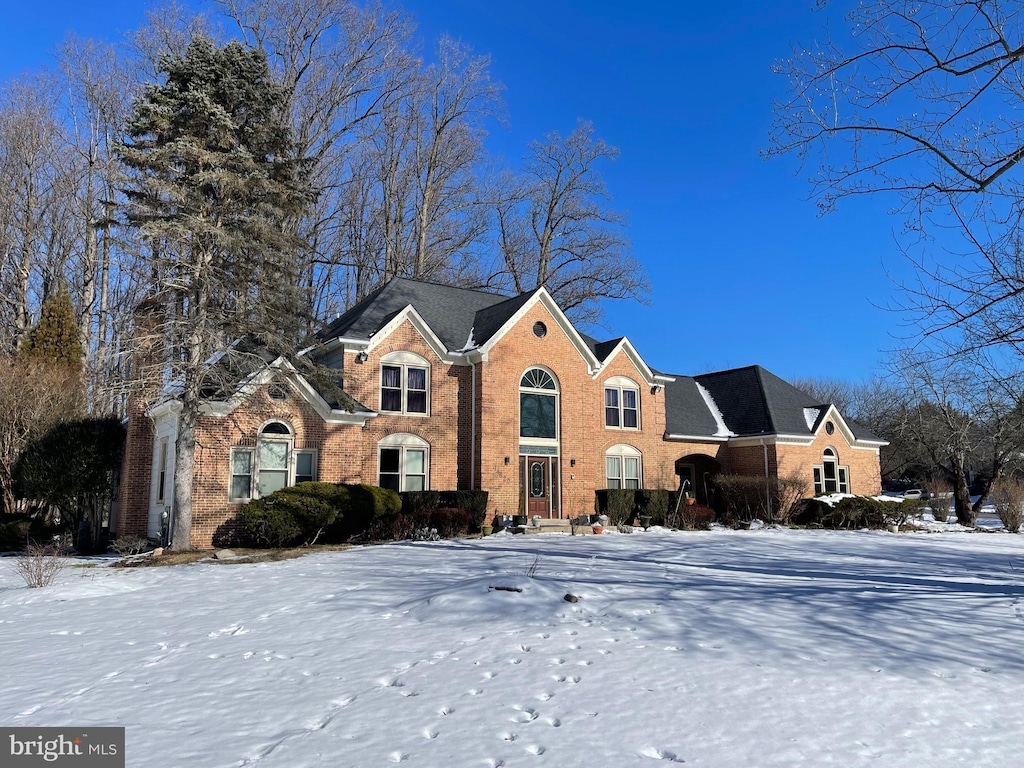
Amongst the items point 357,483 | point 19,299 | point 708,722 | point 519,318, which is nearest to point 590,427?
point 519,318

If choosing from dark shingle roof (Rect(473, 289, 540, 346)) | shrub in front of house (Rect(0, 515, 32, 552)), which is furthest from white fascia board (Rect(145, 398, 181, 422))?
dark shingle roof (Rect(473, 289, 540, 346))

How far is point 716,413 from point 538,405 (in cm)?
1082

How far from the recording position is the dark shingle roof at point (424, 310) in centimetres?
2331

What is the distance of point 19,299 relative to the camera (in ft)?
101

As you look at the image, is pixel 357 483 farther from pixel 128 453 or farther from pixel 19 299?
pixel 19 299

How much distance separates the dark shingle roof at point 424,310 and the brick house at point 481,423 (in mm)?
76

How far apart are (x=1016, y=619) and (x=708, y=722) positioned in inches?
232

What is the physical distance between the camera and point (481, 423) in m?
23.0

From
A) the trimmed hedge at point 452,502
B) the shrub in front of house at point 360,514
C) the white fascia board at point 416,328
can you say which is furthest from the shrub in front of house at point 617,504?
the shrub in front of house at point 360,514

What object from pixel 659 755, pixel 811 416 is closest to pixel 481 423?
pixel 811 416

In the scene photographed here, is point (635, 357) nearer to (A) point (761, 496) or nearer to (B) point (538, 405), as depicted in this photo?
(B) point (538, 405)

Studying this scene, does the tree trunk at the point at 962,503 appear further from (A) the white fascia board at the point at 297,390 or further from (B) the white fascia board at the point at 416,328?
(A) the white fascia board at the point at 297,390

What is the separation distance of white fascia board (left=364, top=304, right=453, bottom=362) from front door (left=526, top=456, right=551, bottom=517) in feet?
15.3

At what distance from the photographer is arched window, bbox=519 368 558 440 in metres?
24.1
